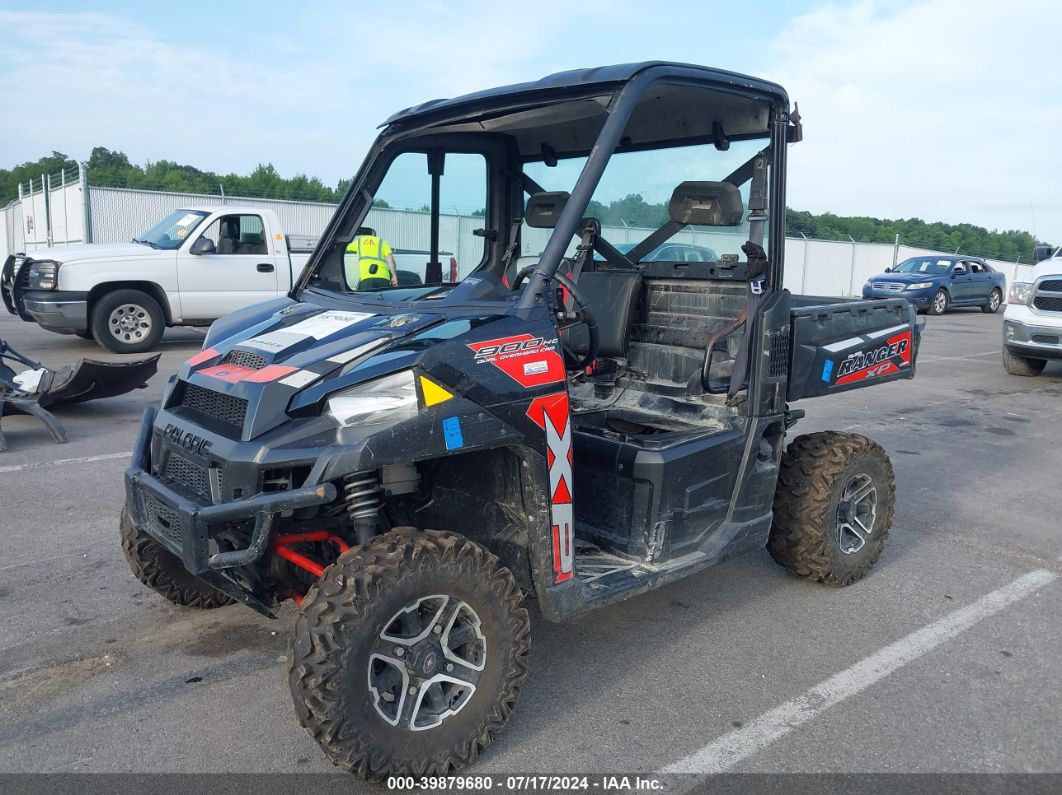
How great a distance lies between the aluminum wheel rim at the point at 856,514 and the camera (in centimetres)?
474

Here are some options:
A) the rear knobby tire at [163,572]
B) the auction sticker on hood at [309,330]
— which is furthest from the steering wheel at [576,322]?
the rear knobby tire at [163,572]

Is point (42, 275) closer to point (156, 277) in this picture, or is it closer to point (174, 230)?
point (156, 277)

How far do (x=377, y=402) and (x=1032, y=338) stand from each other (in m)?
11.5

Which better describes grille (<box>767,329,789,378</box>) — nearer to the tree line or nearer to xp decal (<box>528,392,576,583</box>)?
xp decal (<box>528,392,576,583</box>)

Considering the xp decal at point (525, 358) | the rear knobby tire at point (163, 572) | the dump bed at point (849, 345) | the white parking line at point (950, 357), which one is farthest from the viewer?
the white parking line at point (950, 357)

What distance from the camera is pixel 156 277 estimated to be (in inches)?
488

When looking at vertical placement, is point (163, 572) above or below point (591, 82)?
below

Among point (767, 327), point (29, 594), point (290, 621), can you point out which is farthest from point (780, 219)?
point (29, 594)

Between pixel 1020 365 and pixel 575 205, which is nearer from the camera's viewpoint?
pixel 575 205

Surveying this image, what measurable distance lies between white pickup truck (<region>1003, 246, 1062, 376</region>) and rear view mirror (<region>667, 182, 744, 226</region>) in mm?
9388

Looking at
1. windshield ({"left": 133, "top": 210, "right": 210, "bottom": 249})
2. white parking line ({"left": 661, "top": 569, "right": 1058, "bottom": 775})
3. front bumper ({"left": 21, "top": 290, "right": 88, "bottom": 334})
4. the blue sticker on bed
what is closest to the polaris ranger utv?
the blue sticker on bed

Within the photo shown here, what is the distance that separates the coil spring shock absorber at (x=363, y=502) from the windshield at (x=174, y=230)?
1083 cm

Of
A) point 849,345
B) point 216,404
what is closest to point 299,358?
point 216,404

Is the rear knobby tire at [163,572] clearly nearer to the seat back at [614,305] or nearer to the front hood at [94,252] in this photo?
the seat back at [614,305]
